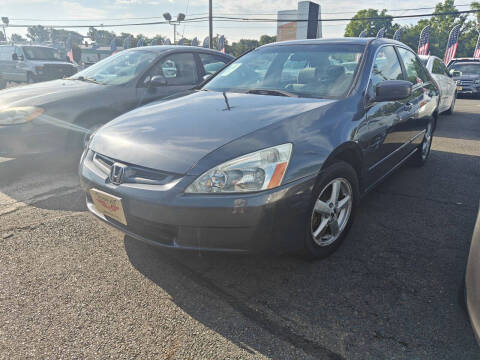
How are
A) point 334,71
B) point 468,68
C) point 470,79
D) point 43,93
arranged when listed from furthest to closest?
point 468,68 → point 470,79 → point 43,93 → point 334,71

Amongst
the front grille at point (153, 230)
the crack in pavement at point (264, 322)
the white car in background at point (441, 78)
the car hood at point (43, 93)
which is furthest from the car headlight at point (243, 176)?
the white car in background at point (441, 78)

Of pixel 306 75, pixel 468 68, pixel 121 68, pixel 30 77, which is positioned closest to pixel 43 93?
pixel 121 68

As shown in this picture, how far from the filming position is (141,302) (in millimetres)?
2021

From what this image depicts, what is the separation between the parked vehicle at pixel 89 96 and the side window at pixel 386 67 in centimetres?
263

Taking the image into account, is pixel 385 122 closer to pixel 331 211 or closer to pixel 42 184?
pixel 331 211

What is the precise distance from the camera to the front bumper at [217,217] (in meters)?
1.83

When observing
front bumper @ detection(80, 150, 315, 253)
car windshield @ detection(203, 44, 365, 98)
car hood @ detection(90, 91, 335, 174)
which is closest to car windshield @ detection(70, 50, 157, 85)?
car windshield @ detection(203, 44, 365, 98)

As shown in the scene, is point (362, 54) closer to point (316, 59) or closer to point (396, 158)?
point (316, 59)

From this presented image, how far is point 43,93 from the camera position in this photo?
14.0 ft

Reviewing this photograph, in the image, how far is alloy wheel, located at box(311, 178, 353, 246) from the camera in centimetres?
230

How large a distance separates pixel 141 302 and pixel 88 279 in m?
0.46

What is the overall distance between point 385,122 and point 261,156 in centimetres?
151

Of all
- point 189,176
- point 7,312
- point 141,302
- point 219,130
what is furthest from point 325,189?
point 7,312

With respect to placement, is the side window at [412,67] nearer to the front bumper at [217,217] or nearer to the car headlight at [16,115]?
the front bumper at [217,217]
